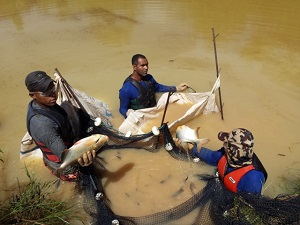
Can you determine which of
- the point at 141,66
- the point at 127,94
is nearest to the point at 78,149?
the point at 127,94

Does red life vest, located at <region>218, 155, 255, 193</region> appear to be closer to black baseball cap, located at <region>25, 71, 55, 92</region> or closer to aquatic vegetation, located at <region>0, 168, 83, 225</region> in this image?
aquatic vegetation, located at <region>0, 168, 83, 225</region>

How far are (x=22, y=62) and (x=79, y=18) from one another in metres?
3.01

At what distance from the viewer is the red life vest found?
3156 millimetres

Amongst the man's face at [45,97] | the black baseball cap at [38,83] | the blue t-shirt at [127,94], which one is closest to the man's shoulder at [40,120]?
the man's face at [45,97]

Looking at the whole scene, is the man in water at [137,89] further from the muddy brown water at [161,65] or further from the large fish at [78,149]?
the large fish at [78,149]

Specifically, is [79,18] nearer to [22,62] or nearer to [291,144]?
[22,62]

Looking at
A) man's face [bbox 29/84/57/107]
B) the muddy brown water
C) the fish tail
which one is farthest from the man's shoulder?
the muddy brown water

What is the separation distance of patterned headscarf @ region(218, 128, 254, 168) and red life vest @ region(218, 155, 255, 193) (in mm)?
64

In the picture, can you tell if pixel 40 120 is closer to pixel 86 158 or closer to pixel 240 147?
pixel 86 158

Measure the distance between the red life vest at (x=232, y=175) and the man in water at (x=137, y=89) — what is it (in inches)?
81.0

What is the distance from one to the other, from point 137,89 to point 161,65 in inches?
101

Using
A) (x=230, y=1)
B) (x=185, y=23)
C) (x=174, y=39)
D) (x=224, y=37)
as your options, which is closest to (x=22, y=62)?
(x=174, y=39)

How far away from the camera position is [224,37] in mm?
8172

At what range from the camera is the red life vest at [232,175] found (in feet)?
10.4
